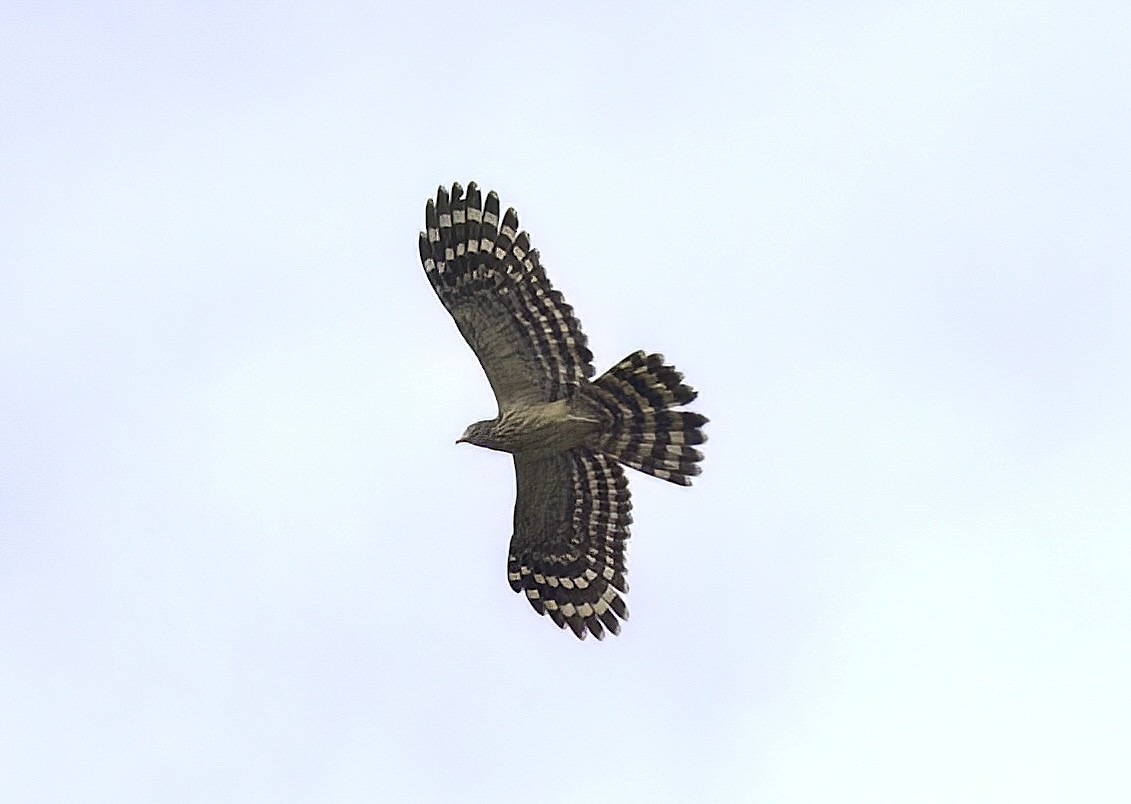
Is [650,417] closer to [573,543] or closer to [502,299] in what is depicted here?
[502,299]

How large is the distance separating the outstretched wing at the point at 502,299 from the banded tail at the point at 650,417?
53 centimetres

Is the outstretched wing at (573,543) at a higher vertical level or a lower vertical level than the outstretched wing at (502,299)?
lower

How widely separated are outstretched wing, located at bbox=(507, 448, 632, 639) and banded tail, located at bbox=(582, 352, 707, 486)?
116cm

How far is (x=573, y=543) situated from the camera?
91.6 ft

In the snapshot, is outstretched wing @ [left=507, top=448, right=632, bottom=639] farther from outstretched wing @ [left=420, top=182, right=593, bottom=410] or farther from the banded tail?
outstretched wing @ [left=420, top=182, right=593, bottom=410]

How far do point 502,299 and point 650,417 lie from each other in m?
2.21

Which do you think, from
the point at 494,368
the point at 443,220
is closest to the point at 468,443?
the point at 494,368

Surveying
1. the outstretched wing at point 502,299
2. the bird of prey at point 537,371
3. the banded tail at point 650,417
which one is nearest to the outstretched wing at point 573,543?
the bird of prey at point 537,371

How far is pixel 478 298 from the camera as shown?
26156 millimetres

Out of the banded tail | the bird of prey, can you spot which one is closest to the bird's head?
the bird of prey

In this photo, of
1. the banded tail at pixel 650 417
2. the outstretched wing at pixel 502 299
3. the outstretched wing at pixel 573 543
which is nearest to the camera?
the banded tail at pixel 650 417

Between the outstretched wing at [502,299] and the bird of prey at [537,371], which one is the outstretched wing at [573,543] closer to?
the bird of prey at [537,371]

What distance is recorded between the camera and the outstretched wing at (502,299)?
1022 inches

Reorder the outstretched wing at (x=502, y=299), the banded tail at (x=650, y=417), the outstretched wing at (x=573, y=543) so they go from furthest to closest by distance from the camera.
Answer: the outstretched wing at (x=573, y=543) → the outstretched wing at (x=502, y=299) → the banded tail at (x=650, y=417)
